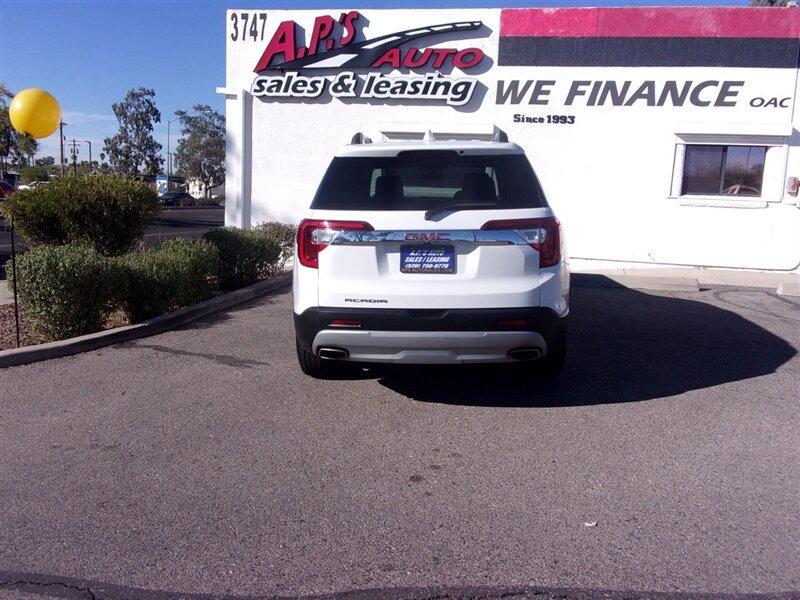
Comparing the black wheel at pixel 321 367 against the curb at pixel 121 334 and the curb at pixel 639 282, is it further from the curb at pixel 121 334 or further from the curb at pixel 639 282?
the curb at pixel 639 282

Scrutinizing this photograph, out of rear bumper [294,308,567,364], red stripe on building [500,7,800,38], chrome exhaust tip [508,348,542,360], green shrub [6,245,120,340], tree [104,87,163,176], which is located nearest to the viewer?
rear bumper [294,308,567,364]

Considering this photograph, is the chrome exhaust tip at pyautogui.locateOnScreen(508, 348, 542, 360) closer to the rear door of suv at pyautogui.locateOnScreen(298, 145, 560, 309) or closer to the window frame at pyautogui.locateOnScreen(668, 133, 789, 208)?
the rear door of suv at pyautogui.locateOnScreen(298, 145, 560, 309)

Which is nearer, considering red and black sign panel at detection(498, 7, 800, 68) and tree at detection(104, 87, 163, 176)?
red and black sign panel at detection(498, 7, 800, 68)

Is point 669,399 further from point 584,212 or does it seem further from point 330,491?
point 584,212

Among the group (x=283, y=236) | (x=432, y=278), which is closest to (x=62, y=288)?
(x=432, y=278)

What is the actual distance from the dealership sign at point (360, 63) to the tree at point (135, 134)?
4514 cm

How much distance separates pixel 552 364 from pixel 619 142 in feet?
29.4

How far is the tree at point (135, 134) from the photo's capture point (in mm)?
57656

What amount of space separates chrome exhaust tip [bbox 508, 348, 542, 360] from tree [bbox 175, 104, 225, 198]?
63.4 metres

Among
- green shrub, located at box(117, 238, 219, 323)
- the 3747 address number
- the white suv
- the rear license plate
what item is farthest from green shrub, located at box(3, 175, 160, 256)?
the 3747 address number

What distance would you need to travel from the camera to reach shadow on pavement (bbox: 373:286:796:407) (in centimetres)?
607

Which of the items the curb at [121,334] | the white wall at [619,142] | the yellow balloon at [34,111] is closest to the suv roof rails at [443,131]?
the white wall at [619,142]

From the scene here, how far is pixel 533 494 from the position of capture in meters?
4.24

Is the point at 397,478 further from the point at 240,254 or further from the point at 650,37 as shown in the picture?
the point at 650,37
